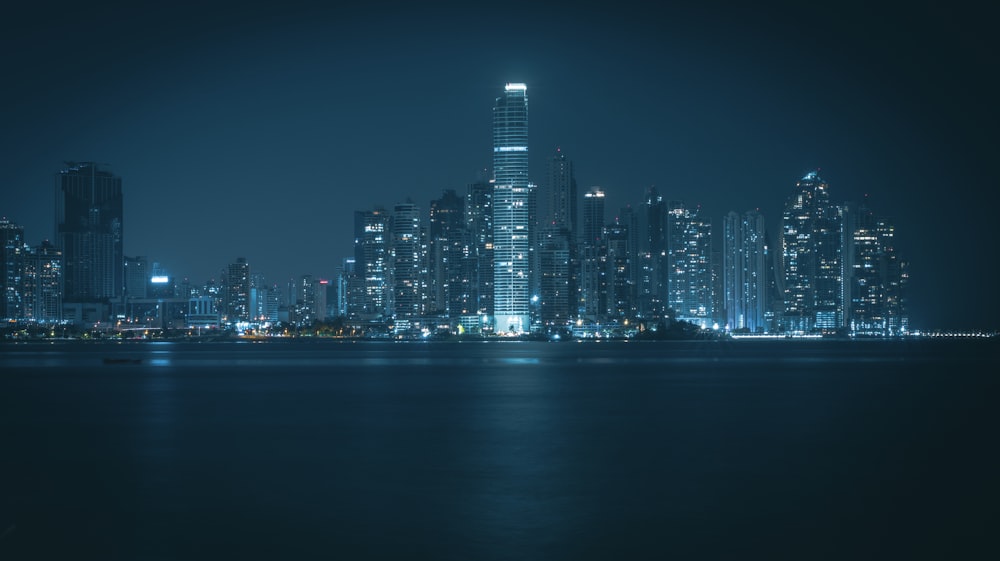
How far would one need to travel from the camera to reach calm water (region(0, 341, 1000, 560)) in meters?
20.8

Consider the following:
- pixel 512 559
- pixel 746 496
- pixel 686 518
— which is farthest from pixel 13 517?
pixel 746 496

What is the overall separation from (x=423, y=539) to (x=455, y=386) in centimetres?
5232

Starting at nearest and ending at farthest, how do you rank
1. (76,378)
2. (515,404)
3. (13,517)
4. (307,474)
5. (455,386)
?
(13,517) < (307,474) < (515,404) < (455,386) < (76,378)

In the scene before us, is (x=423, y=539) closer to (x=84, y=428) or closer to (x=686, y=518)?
(x=686, y=518)

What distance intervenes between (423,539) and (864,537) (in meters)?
9.48

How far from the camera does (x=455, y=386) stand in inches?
2884

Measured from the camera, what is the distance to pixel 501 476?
30266mm

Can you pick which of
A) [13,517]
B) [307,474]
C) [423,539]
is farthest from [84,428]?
[423,539]

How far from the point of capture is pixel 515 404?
56.9 metres

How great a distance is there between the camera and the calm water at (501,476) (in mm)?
20750

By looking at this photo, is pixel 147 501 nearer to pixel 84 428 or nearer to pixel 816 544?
pixel 816 544

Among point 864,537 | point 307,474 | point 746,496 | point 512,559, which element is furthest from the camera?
point 307,474

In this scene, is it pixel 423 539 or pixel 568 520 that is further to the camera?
pixel 568 520

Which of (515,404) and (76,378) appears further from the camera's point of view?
(76,378)
